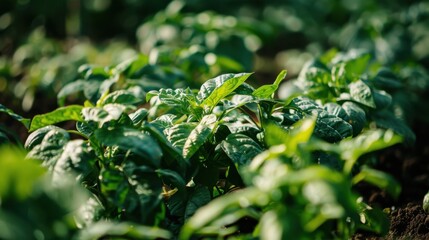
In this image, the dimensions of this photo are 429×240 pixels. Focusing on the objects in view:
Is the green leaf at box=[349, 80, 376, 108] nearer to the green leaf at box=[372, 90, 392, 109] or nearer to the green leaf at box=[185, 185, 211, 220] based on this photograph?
the green leaf at box=[372, 90, 392, 109]

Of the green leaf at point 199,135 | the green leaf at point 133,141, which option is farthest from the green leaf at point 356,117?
the green leaf at point 133,141

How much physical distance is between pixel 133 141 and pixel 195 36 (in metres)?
2.33

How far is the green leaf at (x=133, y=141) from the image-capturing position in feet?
5.12

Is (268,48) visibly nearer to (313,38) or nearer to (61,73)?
(313,38)

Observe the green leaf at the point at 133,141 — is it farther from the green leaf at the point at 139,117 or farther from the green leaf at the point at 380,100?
the green leaf at the point at 380,100

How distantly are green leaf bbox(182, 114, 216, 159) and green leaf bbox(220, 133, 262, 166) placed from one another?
0.25ft

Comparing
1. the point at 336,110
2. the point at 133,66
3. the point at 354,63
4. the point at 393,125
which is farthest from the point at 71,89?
the point at 393,125

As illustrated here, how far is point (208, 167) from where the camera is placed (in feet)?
6.20

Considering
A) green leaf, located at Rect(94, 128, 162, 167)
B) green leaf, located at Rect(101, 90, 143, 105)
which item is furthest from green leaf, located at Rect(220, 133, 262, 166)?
green leaf, located at Rect(101, 90, 143, 105)

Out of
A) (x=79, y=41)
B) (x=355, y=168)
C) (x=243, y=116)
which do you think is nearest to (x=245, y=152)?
(x=243, y=116)

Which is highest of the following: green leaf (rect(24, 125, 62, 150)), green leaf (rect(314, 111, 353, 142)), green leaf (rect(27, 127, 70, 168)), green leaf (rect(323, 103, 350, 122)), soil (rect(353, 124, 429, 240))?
green leaf (rect(27, 127, 70, 168))

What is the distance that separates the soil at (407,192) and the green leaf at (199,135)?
74 centimetres

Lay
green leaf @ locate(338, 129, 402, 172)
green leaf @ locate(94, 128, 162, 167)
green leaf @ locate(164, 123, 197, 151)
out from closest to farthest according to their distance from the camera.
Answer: green leaf @ locate(338, 129, 402, 172) → green leaf @ locate(94, 128, 162, 167) → green leaf @ locate(164, 123, 197, 151)

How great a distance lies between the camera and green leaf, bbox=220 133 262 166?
67.6 inches
